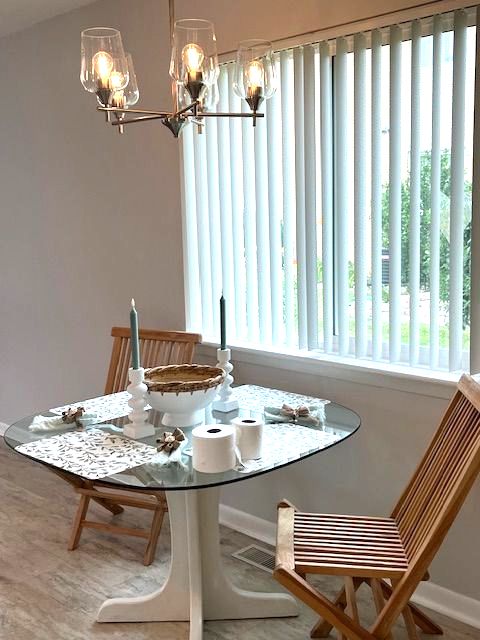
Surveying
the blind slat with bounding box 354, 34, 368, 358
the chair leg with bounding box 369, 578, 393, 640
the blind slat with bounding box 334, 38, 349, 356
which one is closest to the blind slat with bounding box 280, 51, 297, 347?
the blind slat with bounding box 334, 38, 349, 356

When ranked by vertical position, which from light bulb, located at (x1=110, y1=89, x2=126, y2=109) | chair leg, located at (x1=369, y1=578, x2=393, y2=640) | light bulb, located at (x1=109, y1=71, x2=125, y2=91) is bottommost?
chair leg, located at (x1=369, y1=578, x2=393, y2=640)

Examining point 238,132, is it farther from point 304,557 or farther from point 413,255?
point 304,557

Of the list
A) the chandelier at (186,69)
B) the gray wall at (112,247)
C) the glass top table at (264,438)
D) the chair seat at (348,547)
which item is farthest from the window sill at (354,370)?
the chandelier at (186,69)

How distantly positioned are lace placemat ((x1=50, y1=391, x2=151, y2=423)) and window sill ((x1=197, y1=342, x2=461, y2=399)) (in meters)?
0.61

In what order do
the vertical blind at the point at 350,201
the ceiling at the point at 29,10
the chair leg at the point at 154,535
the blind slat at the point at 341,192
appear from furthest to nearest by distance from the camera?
the ceiling at the point at 29,10
the chair leg at the point at 154,535
the blind slat at the point at 341,192
the vertical blind at the point at 350,201

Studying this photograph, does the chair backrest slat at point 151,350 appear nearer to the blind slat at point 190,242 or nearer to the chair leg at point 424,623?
the blind slat at point 190,242

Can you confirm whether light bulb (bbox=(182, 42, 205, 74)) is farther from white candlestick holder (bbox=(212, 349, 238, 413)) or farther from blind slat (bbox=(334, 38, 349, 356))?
white candlestick holder (bbox=(212, 349, 238, 413))

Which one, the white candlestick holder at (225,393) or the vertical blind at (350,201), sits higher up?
the vertical blind at (350,201)

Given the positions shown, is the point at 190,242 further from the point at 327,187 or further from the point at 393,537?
the point at 393,537

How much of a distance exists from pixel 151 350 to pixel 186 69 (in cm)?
165

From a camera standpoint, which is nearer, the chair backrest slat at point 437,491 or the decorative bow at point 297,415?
the chair backrest slat at point 437,491

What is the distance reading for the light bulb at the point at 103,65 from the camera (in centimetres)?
197

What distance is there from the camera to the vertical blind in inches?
96.5

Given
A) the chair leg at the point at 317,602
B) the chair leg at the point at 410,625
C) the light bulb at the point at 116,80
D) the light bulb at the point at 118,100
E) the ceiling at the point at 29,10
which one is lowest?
the chair leg at the point at 410,625
